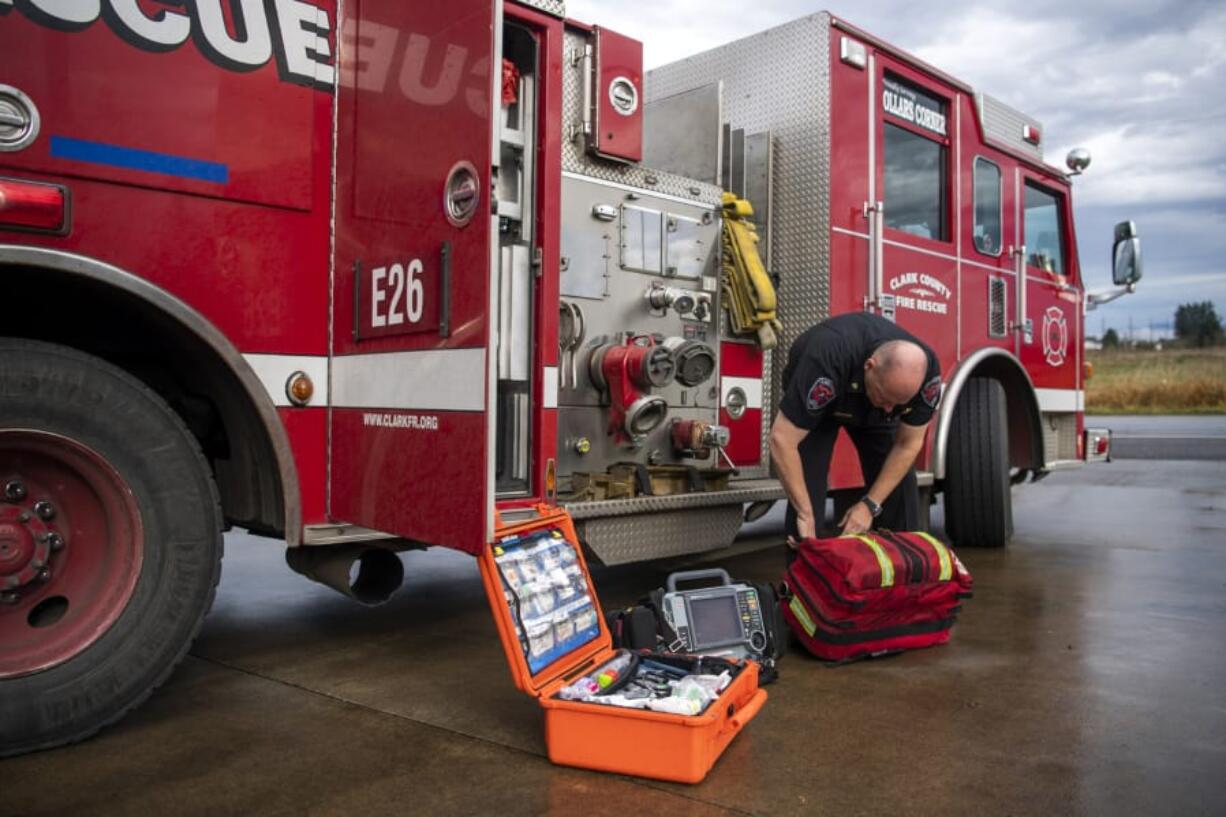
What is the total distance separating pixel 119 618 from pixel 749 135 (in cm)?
404

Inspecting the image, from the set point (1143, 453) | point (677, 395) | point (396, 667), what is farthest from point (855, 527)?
point (1143, 453)

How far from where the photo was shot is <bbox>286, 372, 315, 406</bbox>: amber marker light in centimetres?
317

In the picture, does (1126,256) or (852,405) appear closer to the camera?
(852,405)

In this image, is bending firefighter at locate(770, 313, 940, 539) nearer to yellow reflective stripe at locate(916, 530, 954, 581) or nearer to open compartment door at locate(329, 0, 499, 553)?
yellow reflective stripe at locate(916, 530, 954, 581)

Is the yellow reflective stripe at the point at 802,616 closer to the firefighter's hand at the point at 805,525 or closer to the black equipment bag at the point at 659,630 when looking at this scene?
the black equipment bag at the point at 659,630

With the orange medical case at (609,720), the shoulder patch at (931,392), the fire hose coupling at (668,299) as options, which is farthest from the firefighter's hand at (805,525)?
the fire hose coupling at (668,299)

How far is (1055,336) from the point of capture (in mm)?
7340

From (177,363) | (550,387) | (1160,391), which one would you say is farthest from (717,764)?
(1160,391)

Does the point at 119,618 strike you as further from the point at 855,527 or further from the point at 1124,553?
the point at 1124,553

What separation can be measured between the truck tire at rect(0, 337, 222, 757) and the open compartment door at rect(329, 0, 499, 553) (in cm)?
53

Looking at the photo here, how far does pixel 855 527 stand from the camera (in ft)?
13.3

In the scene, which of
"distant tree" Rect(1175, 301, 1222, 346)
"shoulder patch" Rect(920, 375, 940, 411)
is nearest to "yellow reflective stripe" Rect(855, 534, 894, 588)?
"shoulder patch" Rect(920, 375, 940, 411)

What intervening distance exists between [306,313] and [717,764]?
1.86m

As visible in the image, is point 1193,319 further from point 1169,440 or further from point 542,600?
point 542,600
